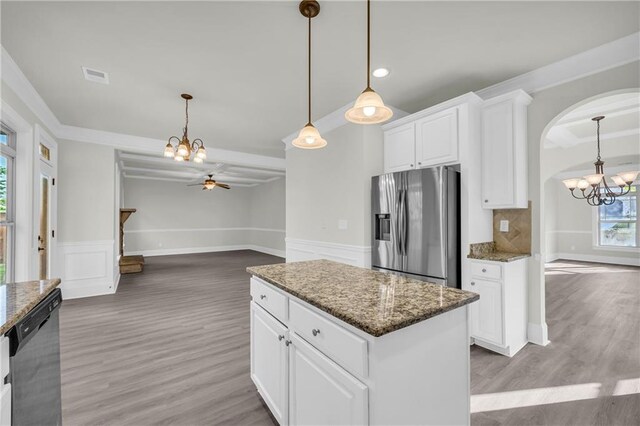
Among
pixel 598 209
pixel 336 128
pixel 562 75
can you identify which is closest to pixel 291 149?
pixel 336 128

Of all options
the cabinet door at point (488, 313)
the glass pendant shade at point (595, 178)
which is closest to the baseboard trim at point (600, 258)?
the glass pendant shade at point (595, 178)

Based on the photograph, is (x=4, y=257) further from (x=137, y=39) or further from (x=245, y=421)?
(x=245, y=421)

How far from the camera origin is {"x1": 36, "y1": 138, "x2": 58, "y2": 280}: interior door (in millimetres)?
3863

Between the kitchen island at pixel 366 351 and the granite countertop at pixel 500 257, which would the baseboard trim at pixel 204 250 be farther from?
the kitchen island at pixel 366 351

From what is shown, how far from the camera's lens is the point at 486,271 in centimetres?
270

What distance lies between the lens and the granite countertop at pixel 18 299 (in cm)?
102

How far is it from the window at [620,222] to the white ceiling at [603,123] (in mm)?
3801

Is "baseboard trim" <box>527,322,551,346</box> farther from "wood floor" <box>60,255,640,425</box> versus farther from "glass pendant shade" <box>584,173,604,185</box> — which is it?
"glass pendant shade" <box>584,173,604,185</box>

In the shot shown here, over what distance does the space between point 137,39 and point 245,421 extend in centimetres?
287

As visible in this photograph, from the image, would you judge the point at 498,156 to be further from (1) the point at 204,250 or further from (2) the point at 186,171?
(1) the point at 204,250

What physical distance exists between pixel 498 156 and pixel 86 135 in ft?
18.9

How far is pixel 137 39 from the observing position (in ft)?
7.41

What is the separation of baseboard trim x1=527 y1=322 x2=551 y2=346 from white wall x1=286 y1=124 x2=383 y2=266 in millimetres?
1724

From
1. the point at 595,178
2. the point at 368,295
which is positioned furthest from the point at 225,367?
the point at 595,178
